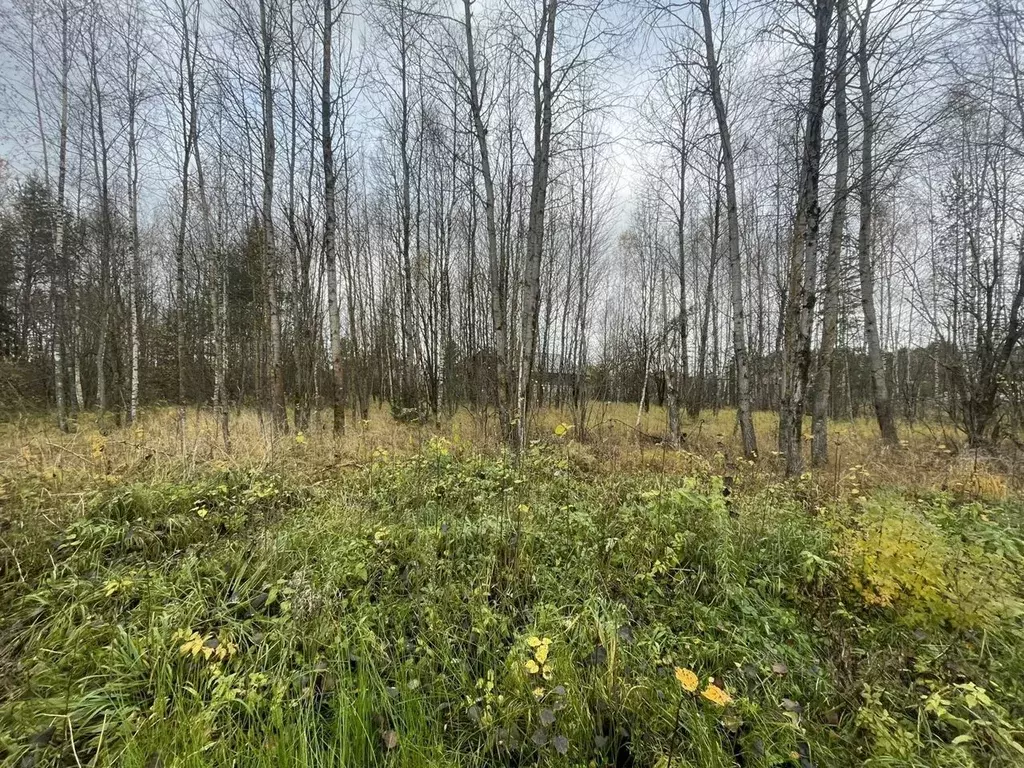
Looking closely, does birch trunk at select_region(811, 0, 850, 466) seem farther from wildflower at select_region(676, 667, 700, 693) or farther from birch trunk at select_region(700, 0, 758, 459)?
wildflower at select_region(676, 667, 700, 693)

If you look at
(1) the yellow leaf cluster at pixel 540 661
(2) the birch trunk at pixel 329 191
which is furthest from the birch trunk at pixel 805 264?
(2) the birch trunk at pixel 329 191

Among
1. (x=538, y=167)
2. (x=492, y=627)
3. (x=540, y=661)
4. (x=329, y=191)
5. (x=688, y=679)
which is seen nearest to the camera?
(x=688, y=679)

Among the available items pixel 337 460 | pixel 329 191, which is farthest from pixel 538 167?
pixel 337 460

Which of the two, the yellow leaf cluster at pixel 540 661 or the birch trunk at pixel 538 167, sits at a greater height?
the birch trunk at pixel 538 167

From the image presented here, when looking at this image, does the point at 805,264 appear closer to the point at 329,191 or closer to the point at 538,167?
the point at 538,167

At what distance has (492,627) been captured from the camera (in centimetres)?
218

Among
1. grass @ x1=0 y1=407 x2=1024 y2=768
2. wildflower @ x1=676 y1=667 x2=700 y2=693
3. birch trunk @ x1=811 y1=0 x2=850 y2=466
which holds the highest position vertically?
birch trunk @ x1=811 y1=0 x2=850 y2=466

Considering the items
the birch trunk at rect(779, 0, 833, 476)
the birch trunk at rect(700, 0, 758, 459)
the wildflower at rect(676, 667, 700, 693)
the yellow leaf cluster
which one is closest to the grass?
the yellow leaf cluster

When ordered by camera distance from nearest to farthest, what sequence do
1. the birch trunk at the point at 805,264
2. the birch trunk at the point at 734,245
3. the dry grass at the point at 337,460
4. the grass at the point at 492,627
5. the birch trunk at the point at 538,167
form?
the grass at the point at 492,627 → the dry grass at the point at 337,460 → the birch trunk at the point at 805,264 → the birch trunk at the point at 538,167 → the birch trunk at the point at 734,245

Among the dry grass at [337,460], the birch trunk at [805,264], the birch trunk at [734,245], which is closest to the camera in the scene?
the dry grass at [337,460]

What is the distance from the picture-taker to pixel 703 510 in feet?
10.4

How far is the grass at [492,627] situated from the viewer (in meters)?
1.59

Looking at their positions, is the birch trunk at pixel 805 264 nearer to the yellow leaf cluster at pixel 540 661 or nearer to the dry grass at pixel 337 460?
the dry grass at pixel 337 460

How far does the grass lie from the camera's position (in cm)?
159
